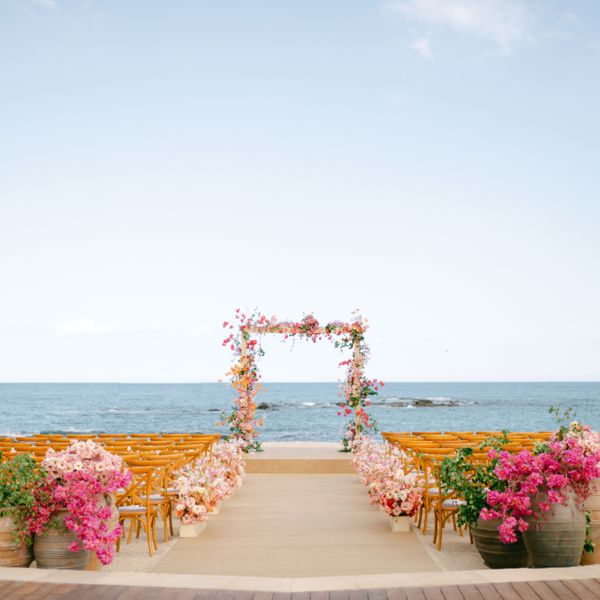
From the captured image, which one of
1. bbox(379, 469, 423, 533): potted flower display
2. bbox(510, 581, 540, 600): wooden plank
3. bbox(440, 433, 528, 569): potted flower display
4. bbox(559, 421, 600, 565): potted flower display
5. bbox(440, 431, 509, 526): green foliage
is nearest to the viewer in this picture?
bbox(510, 581, 540, 600): wooden plank

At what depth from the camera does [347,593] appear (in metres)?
3.70

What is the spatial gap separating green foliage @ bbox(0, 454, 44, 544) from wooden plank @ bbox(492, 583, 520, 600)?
311 centimetres

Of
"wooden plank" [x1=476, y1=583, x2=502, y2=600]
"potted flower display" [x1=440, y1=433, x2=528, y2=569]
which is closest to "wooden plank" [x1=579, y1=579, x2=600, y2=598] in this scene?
"wooden plank" [x1=476, y1=583, x2=502, y2=600]

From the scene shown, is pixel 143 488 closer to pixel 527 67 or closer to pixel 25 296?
pixel 527 67

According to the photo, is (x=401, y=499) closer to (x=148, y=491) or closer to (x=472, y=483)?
(x=472, y=483)

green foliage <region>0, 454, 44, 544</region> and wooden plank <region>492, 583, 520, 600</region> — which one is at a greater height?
green foliage <region>0, 454, 44, 544</region>

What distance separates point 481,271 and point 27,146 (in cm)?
1789

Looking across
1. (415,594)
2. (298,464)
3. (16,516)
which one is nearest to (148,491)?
(16,516)

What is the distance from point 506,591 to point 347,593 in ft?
2.99

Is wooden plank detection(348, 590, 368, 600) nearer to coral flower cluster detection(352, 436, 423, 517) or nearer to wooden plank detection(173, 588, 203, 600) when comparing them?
wooden plank detection(173, 588, 203, 600)

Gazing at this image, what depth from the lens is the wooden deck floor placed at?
11.8 feet

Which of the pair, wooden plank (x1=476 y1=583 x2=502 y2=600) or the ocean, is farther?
the ocean

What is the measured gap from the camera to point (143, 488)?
6.36 metres

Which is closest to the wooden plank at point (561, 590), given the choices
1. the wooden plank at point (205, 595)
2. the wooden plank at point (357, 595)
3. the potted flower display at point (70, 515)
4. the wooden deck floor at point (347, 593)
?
the wooden deck floor at point (347, 593)
